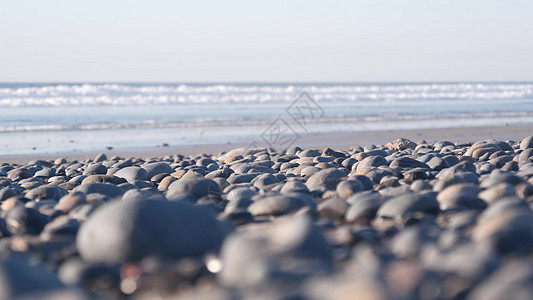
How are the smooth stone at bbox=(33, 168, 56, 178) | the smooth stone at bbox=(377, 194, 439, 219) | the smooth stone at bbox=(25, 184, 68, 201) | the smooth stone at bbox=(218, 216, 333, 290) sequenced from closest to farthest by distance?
1. the smooth stone at bbox=(218, 216, 333, 290)
2. the smooth stone at bbox=(377, 194, 439, 219)
3. the smooth stone at bbox=(25, 184, 68, 201)
4. the smooth stone at bbox=(33, 168, 56, 178)

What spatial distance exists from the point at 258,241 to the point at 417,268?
616 millimetres

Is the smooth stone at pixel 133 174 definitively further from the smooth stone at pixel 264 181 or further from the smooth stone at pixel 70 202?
the smooth stone at pixel 70 202

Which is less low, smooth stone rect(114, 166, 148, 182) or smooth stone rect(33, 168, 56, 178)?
smooth stone rect(114, 166, 148, 182)

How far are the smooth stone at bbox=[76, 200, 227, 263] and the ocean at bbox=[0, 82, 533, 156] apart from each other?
9.87 meters

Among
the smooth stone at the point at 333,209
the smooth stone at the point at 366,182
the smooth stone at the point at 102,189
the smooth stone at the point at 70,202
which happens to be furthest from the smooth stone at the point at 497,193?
the smooth stone at the point at 102,189

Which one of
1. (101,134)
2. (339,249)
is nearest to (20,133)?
(101,134)

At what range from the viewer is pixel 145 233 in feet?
8.07

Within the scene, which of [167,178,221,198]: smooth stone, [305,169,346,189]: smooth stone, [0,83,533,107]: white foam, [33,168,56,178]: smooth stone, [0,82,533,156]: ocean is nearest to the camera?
[167,178,221,198]: smooth stone

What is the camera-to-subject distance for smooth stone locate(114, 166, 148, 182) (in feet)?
19.1

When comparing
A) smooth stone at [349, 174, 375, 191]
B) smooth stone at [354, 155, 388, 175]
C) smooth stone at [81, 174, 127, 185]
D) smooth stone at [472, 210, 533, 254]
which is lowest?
smooth stone at [354, 155, 388, 175]

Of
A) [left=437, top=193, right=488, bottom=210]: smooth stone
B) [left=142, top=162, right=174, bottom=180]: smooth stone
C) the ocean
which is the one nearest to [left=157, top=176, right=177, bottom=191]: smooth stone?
[left=142, top=162, right=174, bottom=180]: smooth stone

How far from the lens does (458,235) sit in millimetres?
2355

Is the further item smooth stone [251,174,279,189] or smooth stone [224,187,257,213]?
smooth stone [251,174,279,189]

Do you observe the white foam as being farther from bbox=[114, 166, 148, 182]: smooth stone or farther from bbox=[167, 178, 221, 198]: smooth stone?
bbox=[167, 178, 221, 198]: smooth stone
